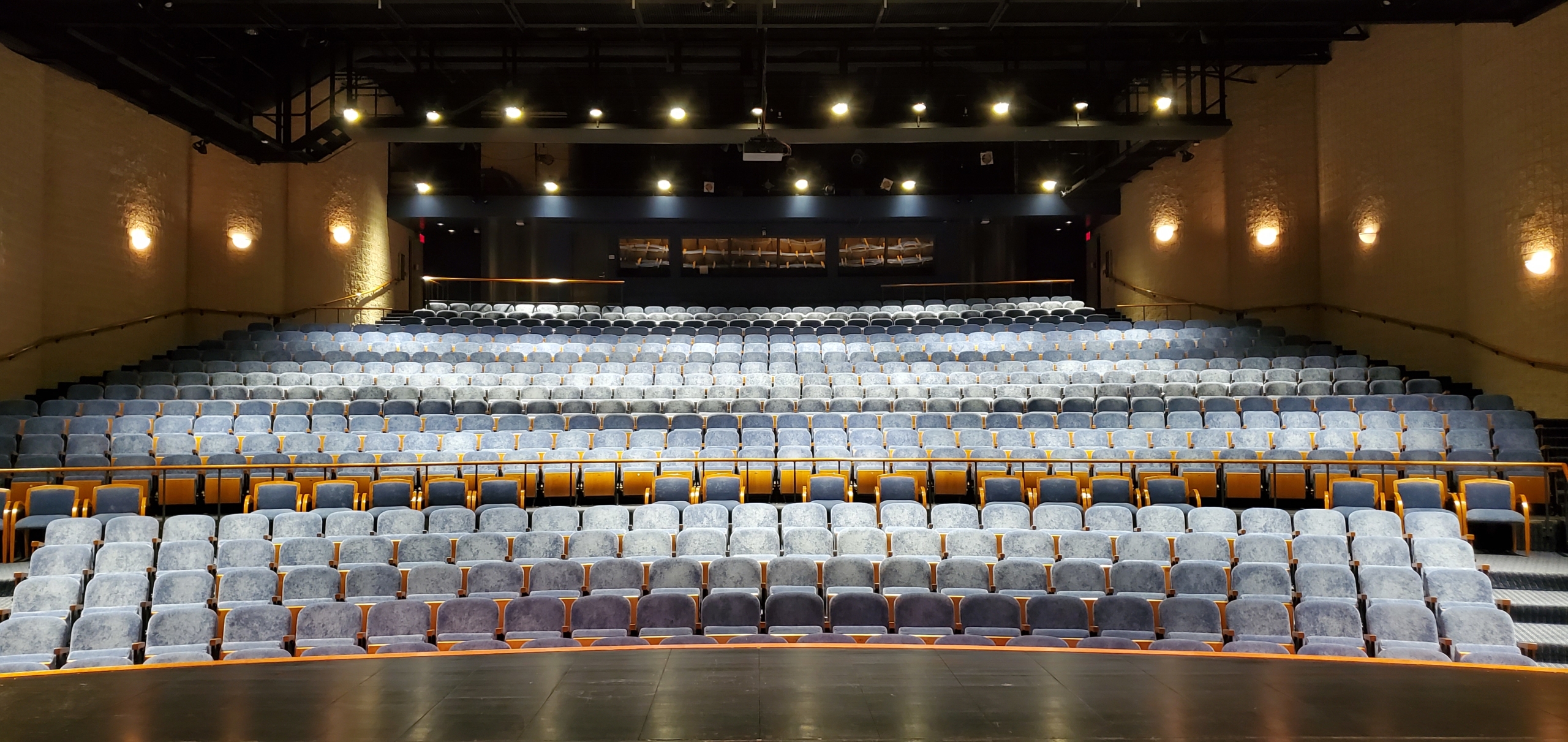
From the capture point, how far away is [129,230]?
10.1 meters

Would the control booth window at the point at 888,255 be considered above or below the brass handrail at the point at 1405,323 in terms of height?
above

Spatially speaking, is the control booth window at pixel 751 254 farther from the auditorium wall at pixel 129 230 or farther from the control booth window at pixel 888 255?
the auditorium wall at pixel 129 230

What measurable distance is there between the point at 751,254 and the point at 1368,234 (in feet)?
30.9

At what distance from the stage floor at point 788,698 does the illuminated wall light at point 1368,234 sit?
7858mm

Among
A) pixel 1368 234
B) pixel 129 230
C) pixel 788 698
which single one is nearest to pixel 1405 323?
pixel 1368 234

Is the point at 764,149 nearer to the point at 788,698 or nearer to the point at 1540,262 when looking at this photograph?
the point at 788,698

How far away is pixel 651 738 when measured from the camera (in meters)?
2.88

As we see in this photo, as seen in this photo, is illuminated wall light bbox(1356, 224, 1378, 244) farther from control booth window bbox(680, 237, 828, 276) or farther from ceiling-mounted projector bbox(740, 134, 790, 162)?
control booth window bbox(680, 237, 828, 276)

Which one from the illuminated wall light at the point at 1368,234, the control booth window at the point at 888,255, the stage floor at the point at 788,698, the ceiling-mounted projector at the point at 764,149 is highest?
the control booth window at the point at 888,255

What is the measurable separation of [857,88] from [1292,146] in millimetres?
5349

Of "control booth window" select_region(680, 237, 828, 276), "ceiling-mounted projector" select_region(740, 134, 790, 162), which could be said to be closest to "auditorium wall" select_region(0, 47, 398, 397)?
"control booth window" select_region(680, 237, 828, 276)

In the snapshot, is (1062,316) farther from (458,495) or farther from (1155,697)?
(1155,697)

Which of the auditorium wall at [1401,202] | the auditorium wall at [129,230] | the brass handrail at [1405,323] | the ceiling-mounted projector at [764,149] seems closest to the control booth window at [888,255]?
the brass handrail at [1405,323]

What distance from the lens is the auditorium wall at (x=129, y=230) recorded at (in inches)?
344
